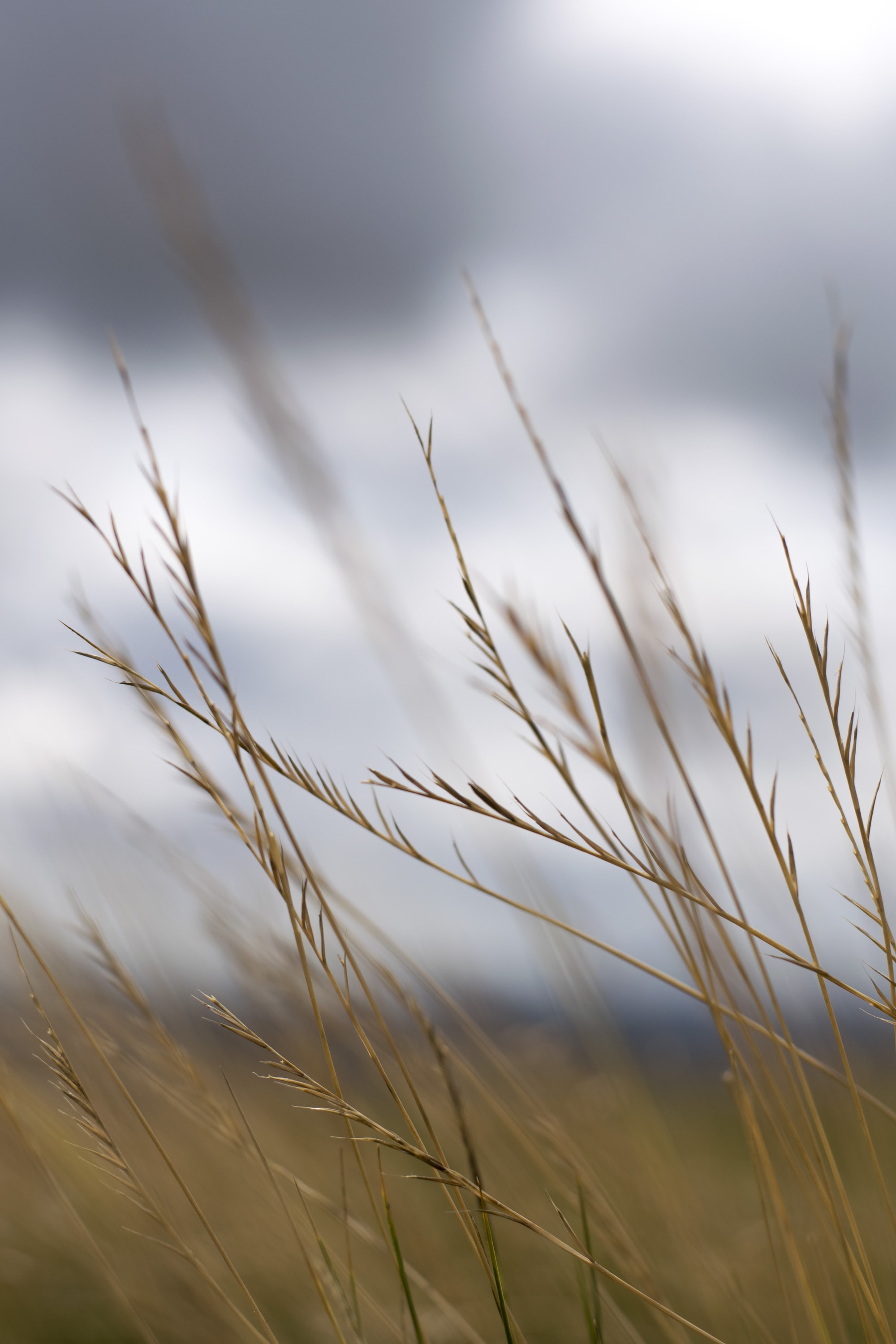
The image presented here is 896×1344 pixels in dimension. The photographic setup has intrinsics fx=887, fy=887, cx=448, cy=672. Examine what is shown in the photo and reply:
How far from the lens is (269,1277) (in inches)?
63.6

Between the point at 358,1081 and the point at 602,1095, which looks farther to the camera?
the point at 358,1081

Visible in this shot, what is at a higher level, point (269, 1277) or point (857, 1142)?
point (857, 1142)

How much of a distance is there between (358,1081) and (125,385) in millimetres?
1429

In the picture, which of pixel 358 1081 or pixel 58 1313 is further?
pixel 358 1081

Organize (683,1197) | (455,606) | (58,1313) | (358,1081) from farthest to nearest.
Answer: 1. (358,1081)
2. (58,1313)
3. (683,1197)
4. (455,606)

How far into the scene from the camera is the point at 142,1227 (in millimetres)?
1956

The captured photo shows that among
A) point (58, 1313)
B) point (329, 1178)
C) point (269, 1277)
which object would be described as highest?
point (329, 1178)

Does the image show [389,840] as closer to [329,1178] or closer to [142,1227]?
[329,1178]

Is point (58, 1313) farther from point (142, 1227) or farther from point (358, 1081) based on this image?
point (358, 1081)

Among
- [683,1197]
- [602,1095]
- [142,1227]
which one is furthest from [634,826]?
[142,1227]

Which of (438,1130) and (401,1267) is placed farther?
(438,1130)

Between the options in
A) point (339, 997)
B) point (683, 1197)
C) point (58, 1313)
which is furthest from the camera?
point (58, 1313)

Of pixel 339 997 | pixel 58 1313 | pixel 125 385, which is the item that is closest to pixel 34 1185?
pixel 58 1313

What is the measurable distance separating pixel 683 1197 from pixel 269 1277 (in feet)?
3.15
